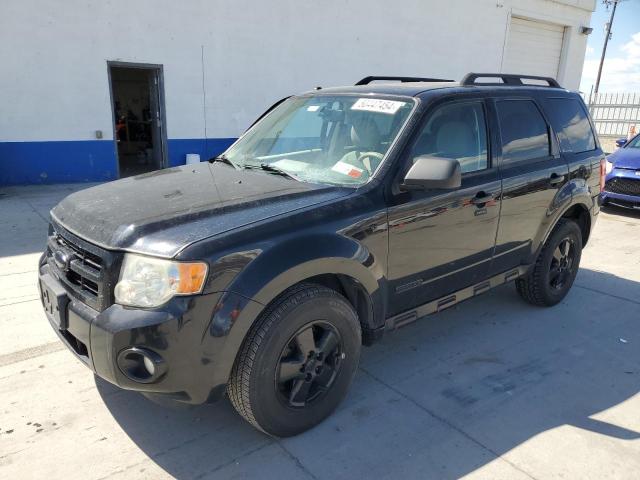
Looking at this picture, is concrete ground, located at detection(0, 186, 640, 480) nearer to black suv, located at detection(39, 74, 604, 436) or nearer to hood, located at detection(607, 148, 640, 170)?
black suv, located at detection(39, 74, 604, 436)

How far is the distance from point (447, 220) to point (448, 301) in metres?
0.60

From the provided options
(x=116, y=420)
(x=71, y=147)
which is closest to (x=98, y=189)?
(x=116, y=420)

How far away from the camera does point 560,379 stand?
3.39 metres

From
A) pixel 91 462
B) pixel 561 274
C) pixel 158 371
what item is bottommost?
pixel 91 462

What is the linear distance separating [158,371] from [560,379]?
264 cm

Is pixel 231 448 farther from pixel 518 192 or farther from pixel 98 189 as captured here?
pixel 518 192

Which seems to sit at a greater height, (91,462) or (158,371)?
(158,371)

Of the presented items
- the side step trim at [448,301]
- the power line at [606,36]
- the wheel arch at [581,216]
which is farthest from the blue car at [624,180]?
the power line at [606,36]

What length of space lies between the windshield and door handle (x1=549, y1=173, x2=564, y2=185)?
1576 millimetres

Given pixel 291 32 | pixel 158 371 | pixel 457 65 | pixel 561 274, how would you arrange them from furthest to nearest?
pixel 457 65 → pixel 291 32 → pixel 561 274 → pixel 158 371

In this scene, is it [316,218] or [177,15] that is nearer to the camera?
[316,218]

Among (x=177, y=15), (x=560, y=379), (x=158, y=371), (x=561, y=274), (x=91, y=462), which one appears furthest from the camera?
(x=177, y=15)

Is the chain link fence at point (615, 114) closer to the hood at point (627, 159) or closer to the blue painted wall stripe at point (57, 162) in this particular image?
the hood at point (627, 159)

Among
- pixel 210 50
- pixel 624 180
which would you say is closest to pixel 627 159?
pixel 624 180
